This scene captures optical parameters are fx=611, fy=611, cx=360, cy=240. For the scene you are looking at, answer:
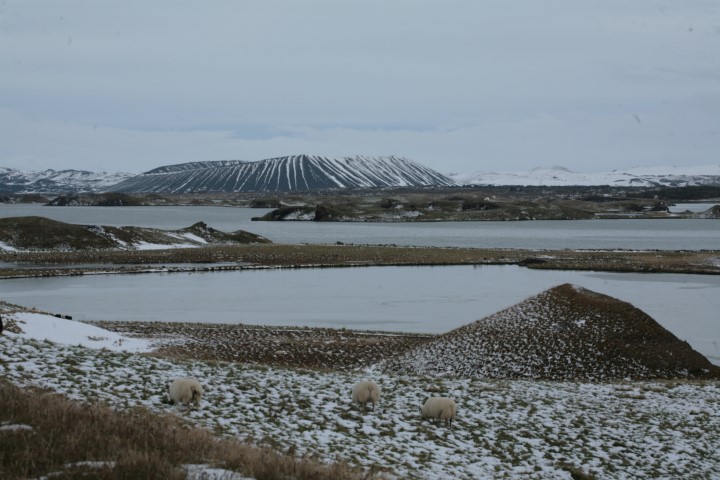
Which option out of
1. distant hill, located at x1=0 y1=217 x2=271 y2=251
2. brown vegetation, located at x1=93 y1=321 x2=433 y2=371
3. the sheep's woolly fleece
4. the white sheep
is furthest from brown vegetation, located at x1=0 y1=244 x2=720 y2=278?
the white sheep

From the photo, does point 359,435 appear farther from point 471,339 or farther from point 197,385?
point 471,339

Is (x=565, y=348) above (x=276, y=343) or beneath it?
above

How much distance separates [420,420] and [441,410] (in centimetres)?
62

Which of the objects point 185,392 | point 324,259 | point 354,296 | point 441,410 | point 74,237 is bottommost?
point 354,296

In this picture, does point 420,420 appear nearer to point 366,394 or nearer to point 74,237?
point 366,394

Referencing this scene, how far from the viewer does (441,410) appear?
52.5ft

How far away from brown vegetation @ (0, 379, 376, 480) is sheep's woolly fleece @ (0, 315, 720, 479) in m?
3.04

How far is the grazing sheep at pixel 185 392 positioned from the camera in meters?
15.0

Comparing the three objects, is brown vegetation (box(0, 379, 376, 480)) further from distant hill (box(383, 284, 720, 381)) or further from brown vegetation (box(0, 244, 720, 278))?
brown vegetation (box(0, 244, 720, 278))

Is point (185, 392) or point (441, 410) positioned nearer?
point (185, 392)

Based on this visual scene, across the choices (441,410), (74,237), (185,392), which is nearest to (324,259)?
(74,237)

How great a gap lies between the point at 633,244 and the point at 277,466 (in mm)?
127340

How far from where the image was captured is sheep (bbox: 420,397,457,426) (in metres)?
16.0

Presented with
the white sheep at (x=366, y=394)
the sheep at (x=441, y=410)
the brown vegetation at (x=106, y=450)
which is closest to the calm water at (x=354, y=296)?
the sheep at (x=441, y=410)
